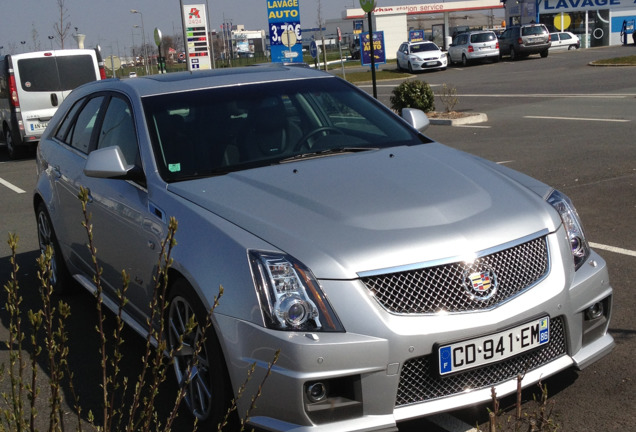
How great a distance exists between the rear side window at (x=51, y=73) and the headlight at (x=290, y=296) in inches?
603

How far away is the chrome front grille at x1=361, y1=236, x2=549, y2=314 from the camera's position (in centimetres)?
338

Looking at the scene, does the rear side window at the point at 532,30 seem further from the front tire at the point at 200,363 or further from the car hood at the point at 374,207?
the front tire at the point at 200,363

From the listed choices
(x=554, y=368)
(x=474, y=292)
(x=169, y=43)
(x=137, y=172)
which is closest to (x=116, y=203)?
(x=137, y=172)

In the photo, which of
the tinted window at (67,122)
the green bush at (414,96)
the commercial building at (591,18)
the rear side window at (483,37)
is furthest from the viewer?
the commercial building at (591,18)

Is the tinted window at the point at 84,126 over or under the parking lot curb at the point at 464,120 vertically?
over

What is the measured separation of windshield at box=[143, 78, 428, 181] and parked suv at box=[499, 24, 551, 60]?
40.7 metres

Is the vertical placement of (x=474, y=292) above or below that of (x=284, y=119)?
below

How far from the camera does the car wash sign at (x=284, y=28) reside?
26.8 meters

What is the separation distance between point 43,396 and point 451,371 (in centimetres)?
239

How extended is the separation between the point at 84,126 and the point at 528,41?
40.9 meters

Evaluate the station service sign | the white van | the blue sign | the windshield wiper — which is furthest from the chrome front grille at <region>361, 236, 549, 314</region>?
the station service sign

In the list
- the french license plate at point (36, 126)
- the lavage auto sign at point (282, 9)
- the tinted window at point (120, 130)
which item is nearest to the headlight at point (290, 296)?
the tinted window at point (120, 130)

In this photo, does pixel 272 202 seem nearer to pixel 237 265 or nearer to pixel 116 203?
pixel 237 265

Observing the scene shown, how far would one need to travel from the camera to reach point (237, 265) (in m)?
3.50
